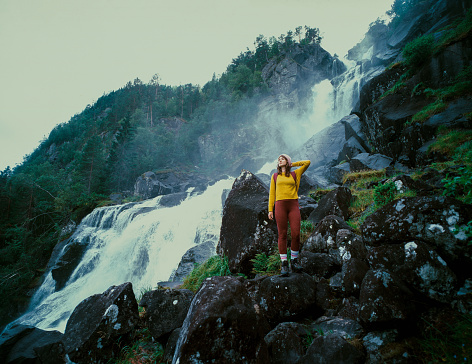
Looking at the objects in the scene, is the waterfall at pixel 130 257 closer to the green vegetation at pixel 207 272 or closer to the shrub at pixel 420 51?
the green vegetation at pixel 207 272

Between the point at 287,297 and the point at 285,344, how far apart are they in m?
0.73

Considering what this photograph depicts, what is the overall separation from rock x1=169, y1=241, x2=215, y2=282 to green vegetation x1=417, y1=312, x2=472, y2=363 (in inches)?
315

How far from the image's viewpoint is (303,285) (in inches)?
132

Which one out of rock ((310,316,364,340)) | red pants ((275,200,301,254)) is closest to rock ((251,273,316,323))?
rock ((310,316,364,340))

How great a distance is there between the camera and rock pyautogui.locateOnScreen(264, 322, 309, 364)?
2.48 meters

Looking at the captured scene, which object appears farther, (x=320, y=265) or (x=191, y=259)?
(x=191, y=259)

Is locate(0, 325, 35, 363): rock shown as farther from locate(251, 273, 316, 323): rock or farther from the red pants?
the red pants

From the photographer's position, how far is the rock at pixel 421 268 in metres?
2.19

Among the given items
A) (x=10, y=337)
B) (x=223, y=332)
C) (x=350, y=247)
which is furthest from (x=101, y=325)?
(x=350, y=247)

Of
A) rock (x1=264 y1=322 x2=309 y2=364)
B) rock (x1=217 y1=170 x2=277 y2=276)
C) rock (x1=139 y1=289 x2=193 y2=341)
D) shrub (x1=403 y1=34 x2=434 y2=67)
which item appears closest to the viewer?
rock (x1=264 y1=322 x2=309 y2=364)

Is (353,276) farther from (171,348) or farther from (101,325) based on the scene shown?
(101,325)

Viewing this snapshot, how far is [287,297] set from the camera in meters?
3.23

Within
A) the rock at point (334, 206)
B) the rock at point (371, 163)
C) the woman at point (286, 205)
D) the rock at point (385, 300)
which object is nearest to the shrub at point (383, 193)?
the rock at point (334, 206)

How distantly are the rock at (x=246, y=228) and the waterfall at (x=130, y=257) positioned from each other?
20.7 feet
